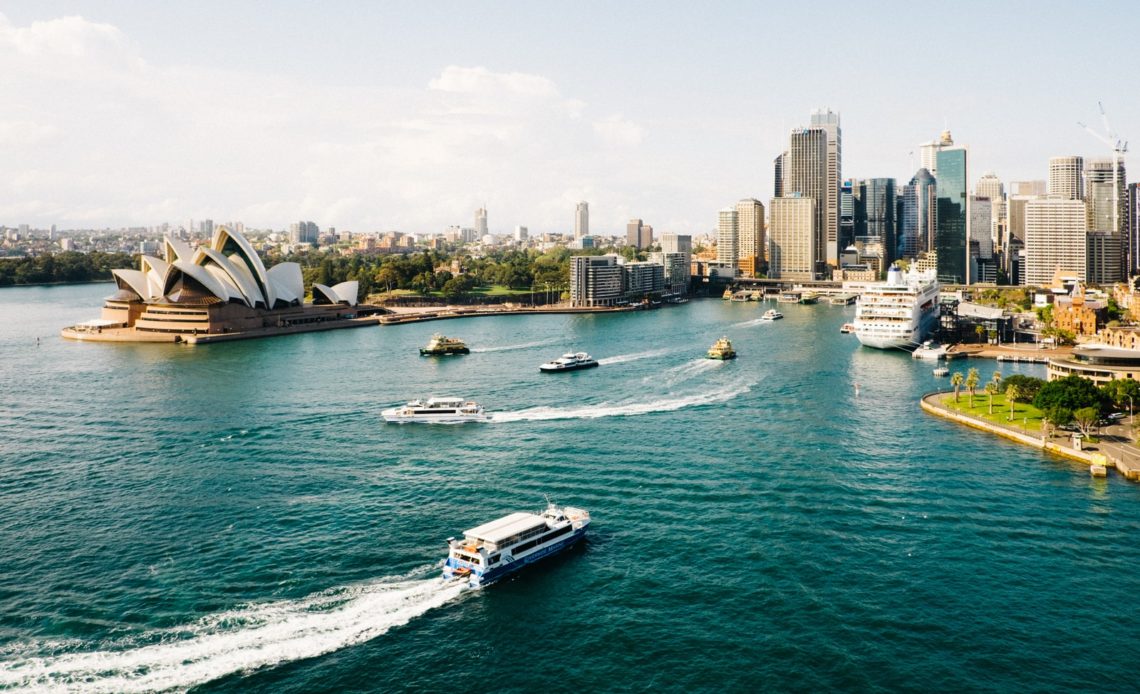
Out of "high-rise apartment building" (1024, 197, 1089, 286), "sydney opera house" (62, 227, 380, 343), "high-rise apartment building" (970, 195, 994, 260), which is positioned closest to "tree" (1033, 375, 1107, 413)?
"sydney opera house" (62, 227, 380, 343)

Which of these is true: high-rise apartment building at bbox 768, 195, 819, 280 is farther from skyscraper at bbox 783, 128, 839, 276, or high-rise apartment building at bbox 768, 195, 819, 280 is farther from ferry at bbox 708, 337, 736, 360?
ferry at bbox 708, 337, 736, 360

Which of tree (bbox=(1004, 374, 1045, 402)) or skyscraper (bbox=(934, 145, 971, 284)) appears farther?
skyscraper (bbox=(934, 145, 971, 284))

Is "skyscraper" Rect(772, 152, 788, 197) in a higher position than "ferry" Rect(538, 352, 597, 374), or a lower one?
higher

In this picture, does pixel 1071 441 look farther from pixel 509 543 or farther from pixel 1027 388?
pixel 509 543

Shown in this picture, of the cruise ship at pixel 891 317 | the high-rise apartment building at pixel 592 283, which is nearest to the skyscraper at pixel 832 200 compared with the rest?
the high-rise apartment building at pixel 592 283

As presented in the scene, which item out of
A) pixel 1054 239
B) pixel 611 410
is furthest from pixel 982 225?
pixel 611 410

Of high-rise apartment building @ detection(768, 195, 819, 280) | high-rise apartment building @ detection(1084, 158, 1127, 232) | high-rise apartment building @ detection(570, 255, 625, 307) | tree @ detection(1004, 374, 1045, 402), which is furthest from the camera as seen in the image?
high-rise apartment building @ detection(768, 195, 819, 280)

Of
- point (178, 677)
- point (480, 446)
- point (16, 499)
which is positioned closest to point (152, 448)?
point (16, 499)
